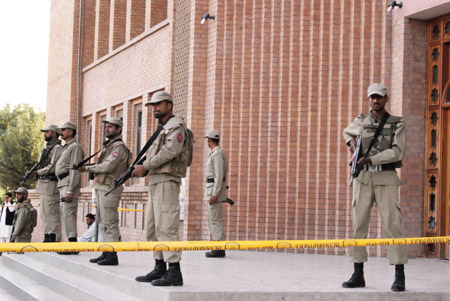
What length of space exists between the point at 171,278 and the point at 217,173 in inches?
166

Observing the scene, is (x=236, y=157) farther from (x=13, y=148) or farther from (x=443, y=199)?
(x=13, y=148)

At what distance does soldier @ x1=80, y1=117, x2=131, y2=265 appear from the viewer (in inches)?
402

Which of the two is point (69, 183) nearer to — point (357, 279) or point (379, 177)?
point (357, 279)

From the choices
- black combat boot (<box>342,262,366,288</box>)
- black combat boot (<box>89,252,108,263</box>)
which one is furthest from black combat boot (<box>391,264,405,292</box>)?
black combat boot (<box>89,252,108,263</box>)

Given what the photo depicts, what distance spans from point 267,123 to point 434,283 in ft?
18.3

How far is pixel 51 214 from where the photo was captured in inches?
475

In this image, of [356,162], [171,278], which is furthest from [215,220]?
[356,162]

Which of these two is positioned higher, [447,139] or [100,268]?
[447,139]

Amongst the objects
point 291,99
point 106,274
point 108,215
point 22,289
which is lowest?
point 22,289

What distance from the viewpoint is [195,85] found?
1422cm

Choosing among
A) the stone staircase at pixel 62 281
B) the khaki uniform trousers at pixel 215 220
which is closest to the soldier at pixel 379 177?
the stone staircase at pixel 62 281

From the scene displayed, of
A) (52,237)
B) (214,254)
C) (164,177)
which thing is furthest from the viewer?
(52,237)

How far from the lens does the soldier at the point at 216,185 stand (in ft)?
37.9

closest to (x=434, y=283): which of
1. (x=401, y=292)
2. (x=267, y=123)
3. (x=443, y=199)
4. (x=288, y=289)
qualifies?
(x=401, y=292)
